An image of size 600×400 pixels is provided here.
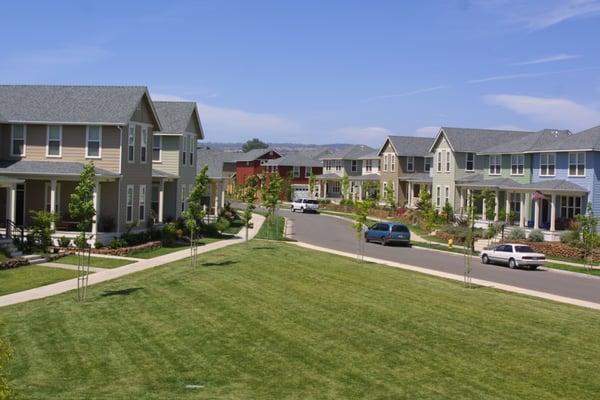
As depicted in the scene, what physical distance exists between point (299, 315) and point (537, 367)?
7253 millimetres

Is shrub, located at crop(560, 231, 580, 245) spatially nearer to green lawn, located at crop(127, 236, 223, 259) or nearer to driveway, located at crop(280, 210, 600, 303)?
driveway, located at crop(280, 210, 600, 303)

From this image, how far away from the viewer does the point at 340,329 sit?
64.8 feet

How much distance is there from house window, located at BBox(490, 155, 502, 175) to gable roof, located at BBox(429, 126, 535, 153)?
18.4ft

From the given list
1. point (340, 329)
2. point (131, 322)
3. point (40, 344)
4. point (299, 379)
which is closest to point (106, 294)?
point (131, 322)

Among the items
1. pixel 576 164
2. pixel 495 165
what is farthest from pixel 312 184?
pixel 576 164

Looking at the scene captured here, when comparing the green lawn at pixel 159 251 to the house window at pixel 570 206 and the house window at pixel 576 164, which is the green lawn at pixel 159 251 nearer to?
the house window at pixel 576 164

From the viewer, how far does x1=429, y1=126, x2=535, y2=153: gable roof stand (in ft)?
227

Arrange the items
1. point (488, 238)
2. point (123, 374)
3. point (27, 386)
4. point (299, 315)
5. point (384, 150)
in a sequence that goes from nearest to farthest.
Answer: point (27, 386)
point (123, 374)
point (299, 315)
point (488, 238)
point (384, 150)

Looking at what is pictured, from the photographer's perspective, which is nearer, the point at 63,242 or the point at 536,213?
the point at 63,242

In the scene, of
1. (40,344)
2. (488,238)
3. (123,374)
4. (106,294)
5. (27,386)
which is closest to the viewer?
(27,386)

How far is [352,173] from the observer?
10375 cm

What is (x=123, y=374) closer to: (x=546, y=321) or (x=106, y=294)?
(x=106, y=294)

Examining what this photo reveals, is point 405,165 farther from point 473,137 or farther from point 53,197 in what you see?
point 53,197

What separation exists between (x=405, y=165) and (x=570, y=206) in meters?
33.8
